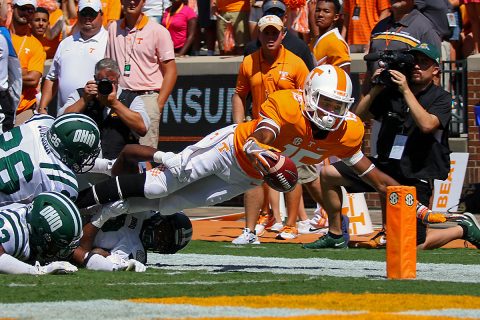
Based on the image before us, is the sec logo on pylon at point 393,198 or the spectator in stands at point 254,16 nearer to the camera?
the sec logo on pylon at point 393,198

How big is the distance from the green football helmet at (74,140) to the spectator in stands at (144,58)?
3.50m

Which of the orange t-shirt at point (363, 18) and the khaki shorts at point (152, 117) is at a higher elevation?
the orange t-shirt at point (363, 18)

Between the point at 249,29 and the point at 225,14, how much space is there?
1.44ft

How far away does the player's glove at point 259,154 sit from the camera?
740 cm

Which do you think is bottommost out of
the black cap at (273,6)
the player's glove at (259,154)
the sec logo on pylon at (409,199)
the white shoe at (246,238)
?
the white shoe at (246,238)

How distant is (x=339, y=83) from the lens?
313 inches

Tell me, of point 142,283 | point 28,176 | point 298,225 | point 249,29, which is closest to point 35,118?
point 28,176

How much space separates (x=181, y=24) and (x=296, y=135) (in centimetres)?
810

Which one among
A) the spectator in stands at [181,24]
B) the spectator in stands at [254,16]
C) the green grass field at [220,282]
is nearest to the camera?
the green grass field at [220,282]

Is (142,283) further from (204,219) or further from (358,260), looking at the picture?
(204,219)

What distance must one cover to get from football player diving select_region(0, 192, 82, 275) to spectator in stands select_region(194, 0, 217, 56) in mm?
8665

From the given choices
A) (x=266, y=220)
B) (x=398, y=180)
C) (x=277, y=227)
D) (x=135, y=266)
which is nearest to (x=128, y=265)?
(x=135, y=266)

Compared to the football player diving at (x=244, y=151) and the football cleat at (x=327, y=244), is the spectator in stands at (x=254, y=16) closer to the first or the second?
the football cleat at (x=327, y=244)

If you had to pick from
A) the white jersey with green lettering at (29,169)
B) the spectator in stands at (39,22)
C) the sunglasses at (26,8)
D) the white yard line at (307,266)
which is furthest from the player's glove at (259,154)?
the spectator in stands at (39,22)
